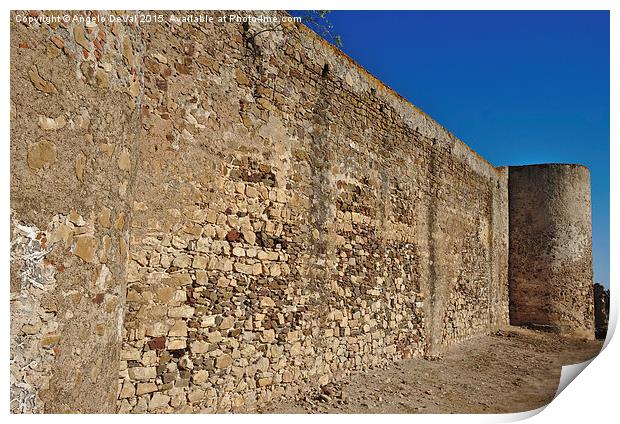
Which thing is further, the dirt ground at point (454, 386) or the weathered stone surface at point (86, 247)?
the dirt ground at point (454, 386)

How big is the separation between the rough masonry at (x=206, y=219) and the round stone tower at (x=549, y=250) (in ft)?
20.9

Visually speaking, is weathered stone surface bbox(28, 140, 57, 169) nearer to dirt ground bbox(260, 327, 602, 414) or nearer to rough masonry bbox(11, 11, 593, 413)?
rough masonry bbox(11, 11, 593, 413)

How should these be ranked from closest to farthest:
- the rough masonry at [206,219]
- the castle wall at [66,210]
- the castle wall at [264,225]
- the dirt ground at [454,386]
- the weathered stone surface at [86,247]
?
the castle wall at [66,210], the rough masonry at [206,219], the weathered stone surface at [86,247], the castle wall at [264,225], the dirt ground at [454,386]

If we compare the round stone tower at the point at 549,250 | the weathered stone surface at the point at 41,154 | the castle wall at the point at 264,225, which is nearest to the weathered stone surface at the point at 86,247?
the weathered stone surface at the point at 41,154

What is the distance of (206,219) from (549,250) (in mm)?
12262

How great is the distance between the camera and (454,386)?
662cm

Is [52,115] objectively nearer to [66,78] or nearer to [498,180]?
[66,78]

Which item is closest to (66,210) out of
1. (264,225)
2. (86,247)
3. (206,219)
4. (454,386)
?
(86,247)

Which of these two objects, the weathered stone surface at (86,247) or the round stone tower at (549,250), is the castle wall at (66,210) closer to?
the weathered stone surface at (86,247)

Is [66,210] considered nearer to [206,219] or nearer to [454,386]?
[206,219]

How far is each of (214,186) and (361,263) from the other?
A: 2714 millimetres

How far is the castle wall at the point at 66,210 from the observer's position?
8.24ft

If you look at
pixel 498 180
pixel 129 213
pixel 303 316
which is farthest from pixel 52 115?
pixel 498 180

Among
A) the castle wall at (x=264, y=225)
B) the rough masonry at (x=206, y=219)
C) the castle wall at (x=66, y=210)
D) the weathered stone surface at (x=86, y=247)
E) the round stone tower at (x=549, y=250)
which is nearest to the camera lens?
the castle wall at (x=66, y=210)
